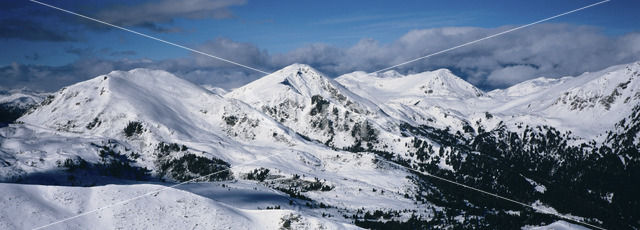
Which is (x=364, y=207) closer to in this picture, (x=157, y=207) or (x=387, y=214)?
(x=387, y=214)

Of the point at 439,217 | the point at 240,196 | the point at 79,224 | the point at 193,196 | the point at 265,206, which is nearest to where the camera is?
the point at 79,224

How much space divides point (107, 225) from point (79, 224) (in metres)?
4.64

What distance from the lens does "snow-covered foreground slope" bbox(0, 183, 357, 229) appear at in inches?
2606

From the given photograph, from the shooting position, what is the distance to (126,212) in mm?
75562

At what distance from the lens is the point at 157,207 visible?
79.1 meters

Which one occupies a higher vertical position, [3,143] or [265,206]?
[3,143]

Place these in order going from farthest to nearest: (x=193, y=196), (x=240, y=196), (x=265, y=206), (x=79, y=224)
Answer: (x=240, y=196)
(x=265, y=206)
(x=193, y=196)
(x=79, y=224)

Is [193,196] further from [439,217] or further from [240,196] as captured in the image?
[439,217]

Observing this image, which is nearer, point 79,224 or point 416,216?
point 79,224

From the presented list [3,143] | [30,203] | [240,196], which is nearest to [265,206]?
[240,196]

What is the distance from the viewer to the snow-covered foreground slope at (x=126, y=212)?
66188 mm

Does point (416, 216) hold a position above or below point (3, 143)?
below

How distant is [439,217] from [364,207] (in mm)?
38284

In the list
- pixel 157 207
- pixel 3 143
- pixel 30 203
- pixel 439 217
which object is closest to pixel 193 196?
pixel 157 207
